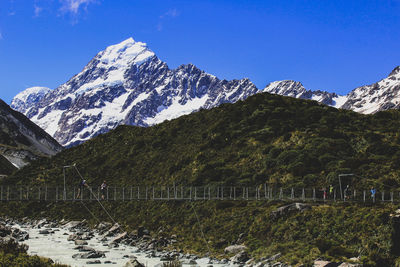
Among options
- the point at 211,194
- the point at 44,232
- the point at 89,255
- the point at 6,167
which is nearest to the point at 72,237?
the point at 44,232

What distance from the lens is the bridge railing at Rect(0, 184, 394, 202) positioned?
4663 cm

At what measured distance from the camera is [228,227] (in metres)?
41.0

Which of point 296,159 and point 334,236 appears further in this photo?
point 296,159

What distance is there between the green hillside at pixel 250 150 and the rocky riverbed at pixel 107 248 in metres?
14.9

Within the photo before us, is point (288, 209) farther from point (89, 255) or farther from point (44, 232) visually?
point (44, 232)

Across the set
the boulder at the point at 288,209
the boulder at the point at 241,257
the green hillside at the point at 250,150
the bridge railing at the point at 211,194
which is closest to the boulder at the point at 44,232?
the bridge railing at the point at 211,194

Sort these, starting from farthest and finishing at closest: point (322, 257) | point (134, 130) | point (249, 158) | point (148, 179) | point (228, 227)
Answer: point (134, 130), point (148, 179), point (249, 158), point (228, 227), point (322, 257)

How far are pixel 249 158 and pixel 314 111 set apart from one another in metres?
22.3

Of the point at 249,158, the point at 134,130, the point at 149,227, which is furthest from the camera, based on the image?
the point at 134,130

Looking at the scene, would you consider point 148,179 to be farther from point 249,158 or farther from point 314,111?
point 314,111

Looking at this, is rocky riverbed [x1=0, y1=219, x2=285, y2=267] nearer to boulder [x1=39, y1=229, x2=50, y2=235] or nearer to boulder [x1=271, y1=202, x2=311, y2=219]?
boulder [x1=39, y1=229, x2=50, y2=235]

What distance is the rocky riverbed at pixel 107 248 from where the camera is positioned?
3294cm

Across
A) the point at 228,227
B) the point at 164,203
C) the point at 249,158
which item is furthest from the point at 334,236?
the point at 249,158

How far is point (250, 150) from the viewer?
217ft
